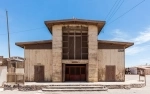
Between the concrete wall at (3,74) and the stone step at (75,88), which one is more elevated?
the concrete wall at (3,74)

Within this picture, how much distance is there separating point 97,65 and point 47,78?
6078 mm

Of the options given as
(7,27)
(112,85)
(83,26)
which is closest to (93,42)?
(83,26)

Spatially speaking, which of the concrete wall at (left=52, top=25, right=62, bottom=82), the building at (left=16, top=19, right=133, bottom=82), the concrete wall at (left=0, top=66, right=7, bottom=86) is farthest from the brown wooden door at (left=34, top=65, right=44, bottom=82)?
the concrete wall at (left=0, top=66, right=7, bottom=86)

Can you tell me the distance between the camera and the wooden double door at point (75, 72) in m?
27.0

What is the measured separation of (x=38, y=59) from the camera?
2644 centimetres

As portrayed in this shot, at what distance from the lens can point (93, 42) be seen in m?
26.0

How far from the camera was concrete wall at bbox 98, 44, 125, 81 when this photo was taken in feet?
86.7

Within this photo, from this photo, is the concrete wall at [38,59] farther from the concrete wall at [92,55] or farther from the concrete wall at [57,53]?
the concrete wall at [92,55]

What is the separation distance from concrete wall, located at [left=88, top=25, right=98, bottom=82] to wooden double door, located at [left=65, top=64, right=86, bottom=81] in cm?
160

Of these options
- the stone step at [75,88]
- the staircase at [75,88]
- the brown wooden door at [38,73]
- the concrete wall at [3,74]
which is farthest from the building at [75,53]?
the stone step at [75,88]

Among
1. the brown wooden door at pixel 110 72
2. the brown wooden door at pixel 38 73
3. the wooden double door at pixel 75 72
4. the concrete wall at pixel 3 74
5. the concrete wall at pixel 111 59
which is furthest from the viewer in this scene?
the wooden double door at pixel 75 72

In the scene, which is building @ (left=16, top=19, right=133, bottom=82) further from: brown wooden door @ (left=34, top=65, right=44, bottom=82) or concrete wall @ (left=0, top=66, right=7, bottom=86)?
concrete wall @ (left=0, top=66, right=7, bottom=86)

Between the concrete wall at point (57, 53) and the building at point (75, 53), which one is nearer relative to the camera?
the concrete wall at point (57, 53)

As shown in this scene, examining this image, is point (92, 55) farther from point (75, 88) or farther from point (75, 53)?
point (75, 88)
